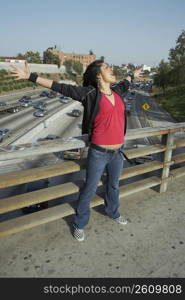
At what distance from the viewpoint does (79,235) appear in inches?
Result: 120

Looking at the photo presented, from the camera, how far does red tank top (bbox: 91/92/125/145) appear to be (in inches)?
107


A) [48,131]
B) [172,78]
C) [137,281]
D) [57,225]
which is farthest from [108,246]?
[172,78]

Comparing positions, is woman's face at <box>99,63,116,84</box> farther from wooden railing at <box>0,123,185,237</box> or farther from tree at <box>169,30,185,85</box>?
tree at <box>169,30,185,85</box>

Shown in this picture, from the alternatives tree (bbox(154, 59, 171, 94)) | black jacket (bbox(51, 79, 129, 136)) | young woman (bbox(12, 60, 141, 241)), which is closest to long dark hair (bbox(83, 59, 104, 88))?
young woman (bbox(12, 60, 141, 241))

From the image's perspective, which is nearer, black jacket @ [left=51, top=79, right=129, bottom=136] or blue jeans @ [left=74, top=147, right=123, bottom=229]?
black jacket @ [left=51, top=79, right=129, bottom=136]

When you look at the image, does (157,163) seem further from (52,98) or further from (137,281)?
(52,98)

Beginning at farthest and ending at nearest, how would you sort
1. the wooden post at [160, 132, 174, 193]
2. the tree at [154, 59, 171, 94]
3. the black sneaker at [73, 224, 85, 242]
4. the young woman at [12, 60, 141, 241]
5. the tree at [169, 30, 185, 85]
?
the tree at [154, 59, 171, 94], the tree at [169, 30, 185, 85], the wooden post at [160, 132, 174, 193], the black sneaker at [73, 224, 85, 242], the young woman at [12, 60, 141, 241]

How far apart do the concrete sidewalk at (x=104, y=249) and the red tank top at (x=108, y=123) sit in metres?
1.28

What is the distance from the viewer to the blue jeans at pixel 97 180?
9.38 ft

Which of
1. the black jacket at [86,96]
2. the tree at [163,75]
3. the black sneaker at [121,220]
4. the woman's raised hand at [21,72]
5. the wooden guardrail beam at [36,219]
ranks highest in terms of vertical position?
the tree at [163,75]

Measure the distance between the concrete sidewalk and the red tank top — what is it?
1.28 m

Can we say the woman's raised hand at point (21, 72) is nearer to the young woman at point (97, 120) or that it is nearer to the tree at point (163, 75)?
the young woman at point (97, 120)

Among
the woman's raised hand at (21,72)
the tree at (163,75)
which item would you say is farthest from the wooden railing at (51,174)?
the tree at (163,75)

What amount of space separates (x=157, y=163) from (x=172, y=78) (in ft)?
193
